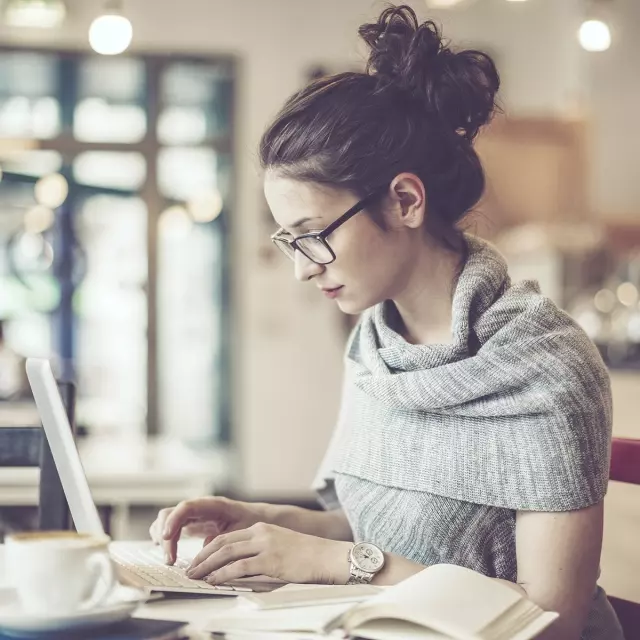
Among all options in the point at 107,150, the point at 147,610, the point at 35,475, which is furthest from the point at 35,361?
the point at 107,150

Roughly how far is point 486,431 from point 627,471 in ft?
0.80

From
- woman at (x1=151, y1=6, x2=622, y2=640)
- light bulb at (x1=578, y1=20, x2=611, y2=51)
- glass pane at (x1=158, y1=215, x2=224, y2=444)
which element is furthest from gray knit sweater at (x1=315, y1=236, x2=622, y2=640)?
glass pane at (x1=158, y1=215, x2=224, y2=444)

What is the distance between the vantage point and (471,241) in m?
1.50

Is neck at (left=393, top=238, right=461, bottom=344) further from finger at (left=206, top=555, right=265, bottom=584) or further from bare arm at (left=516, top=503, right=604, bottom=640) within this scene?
finger at (left=206, top=555, right=265, bottom=584)

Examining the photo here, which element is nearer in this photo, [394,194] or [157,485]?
[394,194]

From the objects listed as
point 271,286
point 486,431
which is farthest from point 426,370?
point 271,286

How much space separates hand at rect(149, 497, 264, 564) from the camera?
1311mm

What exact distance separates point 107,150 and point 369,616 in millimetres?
5340

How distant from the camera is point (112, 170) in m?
6.02

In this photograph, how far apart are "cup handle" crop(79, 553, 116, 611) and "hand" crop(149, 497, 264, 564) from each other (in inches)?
16.1

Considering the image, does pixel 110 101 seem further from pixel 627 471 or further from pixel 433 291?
pixel 627 471

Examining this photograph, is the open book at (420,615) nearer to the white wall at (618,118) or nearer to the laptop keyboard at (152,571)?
the laptop keyboard at (152,571)

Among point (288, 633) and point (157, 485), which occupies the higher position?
point (288, 633)

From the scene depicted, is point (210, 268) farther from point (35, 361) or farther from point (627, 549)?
point (35, 361)
